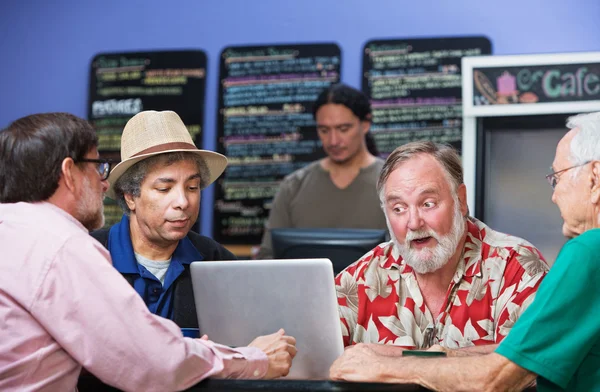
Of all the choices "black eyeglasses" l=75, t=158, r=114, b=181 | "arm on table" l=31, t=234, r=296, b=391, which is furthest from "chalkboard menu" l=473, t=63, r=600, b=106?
"arm on table" l=31, t=234, r=296, b=391

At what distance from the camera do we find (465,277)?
2.36 metres

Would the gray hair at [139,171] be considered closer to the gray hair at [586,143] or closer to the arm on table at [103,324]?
the arm on table at [103,324]

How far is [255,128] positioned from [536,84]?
2.20 m

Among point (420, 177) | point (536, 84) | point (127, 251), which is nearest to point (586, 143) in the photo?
point (420, 177)

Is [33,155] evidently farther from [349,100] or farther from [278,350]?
[349,100]

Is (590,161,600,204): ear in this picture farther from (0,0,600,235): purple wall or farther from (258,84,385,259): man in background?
(0,0,600,235): purple wall

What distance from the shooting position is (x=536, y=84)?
3344 millimetres

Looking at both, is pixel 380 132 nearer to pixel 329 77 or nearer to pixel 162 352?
pixel 329 77

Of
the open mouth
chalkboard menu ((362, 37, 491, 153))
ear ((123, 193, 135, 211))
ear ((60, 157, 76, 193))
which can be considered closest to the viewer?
ear ((60, 157, 76, 193))

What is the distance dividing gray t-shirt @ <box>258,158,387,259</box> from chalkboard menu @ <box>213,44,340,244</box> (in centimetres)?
70

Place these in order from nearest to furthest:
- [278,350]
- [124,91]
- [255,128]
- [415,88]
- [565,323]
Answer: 1. [565,323]
2. [278,350]
3. [415,88]
4. [255,128]
5. [124,91]

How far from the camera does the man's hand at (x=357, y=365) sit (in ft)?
6.19

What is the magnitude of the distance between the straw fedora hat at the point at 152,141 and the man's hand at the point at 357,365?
0.94 meters

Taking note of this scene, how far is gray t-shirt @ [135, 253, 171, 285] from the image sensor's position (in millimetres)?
2568
